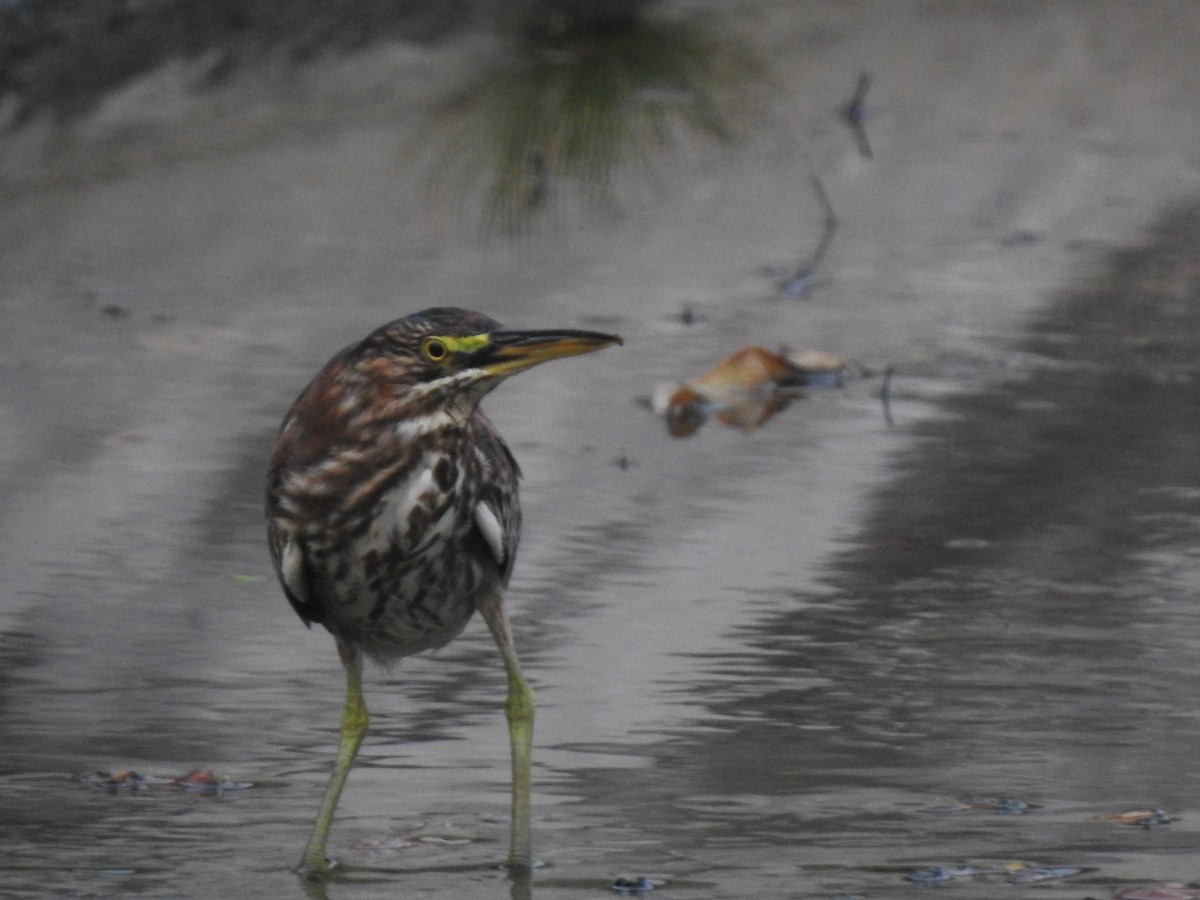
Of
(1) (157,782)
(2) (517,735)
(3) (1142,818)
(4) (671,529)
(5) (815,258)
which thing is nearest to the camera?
(3) (1142,818)

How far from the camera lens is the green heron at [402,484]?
473 centimetres

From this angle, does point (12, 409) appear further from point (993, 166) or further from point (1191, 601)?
point (993, 166)

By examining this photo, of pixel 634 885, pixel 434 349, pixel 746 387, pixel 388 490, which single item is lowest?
pixel 746 387

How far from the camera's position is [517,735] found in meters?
5.08

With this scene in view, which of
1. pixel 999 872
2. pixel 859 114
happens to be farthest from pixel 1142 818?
pixel 859 114

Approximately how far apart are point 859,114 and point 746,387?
455 cm

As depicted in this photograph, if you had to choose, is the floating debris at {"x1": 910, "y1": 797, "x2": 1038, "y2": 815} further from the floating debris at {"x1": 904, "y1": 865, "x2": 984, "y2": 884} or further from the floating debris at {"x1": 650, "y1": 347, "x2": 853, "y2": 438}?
the floating debris at {"x1": 650, "y1": 347, "x2": 853, "y2": 438}

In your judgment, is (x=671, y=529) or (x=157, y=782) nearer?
(x=157, y=782)

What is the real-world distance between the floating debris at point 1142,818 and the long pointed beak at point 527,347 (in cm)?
130

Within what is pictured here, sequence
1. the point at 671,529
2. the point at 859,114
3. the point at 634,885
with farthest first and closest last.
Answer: the point at 859,114, the point at 671,529, the point at 634,885

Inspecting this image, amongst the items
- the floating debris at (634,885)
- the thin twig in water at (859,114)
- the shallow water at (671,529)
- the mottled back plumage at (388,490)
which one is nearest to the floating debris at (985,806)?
the shallow water at (671,529)

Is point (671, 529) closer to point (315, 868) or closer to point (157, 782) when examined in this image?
point (157, 782)

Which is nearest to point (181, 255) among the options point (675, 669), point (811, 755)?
point (675, 669)

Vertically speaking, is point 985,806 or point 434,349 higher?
point 434,349
